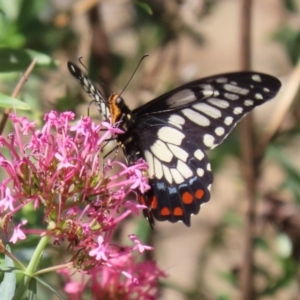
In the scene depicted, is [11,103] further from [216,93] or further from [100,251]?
[216,93]

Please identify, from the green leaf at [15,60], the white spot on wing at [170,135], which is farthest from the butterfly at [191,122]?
the green leaf at [15,60]

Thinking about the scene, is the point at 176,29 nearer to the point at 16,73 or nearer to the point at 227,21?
the point at 16,73

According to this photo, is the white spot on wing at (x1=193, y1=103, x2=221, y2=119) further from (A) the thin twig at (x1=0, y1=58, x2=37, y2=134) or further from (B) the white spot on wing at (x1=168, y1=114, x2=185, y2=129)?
(A) the thin twig at (x1=0, y1=58, x2=37, y2=134)

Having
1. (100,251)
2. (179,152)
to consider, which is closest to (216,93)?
(179,152)

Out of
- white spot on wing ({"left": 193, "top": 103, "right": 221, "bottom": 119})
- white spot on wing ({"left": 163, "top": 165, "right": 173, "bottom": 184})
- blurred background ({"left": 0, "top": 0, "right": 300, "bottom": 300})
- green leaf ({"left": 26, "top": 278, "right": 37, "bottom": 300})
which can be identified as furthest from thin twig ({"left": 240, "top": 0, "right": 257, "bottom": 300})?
green leaf ({"left": 26, "top": 278, "right": 37, "bottom": 300})

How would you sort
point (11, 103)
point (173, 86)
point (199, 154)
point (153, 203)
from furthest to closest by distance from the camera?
point (173, 86)
point (199, 154)
point (153, 203)
point (11, 103)

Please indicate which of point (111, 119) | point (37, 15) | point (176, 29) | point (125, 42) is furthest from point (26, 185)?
point (125, 42)

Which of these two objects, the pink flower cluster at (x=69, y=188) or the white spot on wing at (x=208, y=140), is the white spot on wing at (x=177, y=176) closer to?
the white spot on wing at (x=208, y=140)
